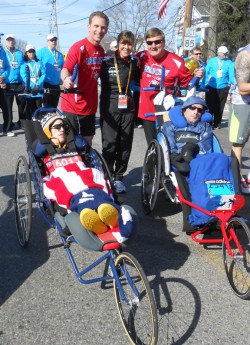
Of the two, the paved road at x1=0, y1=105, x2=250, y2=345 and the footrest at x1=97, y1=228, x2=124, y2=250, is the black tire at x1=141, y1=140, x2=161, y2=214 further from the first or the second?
the footrest at x1=97, y1=228, x2=124, y2=250

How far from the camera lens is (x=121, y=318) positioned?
254 centimetres

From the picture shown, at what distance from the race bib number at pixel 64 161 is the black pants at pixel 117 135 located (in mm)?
1506

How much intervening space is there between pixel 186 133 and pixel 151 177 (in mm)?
650

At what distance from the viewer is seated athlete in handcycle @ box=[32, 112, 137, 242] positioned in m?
2.61

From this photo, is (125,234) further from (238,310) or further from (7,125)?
(7,125)

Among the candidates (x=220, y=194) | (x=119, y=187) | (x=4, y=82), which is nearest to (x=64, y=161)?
(x=220, y=194)

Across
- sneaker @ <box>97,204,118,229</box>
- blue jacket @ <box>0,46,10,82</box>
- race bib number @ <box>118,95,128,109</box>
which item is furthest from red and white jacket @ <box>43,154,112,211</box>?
blue jacket @ <box>0,46,10,82</box>

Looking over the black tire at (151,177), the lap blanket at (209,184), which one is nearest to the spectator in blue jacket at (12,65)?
the black tire at (151,177)

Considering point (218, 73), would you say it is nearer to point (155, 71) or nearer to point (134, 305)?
point (155, 71)

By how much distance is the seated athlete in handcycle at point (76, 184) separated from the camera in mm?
2613

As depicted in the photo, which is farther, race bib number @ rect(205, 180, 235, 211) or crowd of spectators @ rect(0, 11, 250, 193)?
crowd of spectators @ rect(0, 11, 250, 193)

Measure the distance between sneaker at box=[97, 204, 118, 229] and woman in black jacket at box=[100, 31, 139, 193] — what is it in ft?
7.84

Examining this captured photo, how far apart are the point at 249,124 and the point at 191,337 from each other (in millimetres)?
2451

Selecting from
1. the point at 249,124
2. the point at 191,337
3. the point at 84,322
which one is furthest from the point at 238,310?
the point at 249,124
